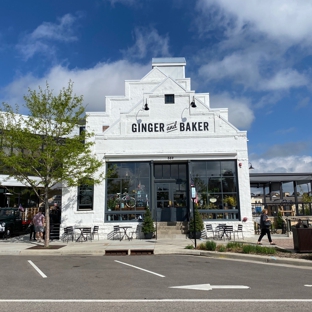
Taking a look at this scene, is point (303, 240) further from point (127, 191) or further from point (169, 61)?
point (169, 61)

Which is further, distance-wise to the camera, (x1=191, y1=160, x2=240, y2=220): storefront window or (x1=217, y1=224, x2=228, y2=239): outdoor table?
(x1=191, y1=160, x2=240, y2=220): storefront window

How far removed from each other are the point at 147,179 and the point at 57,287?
40.1 ft

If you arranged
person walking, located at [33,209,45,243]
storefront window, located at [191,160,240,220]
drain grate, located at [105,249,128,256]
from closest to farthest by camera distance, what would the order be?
drain grate, located at [105,249,128,256]
person walking, located at [33,209,45,243]
storefront window, located at [191,160,240,220]

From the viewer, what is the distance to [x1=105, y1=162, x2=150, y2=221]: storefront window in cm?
1894

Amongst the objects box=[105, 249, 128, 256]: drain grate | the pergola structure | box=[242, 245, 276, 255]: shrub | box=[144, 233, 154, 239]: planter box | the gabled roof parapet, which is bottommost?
box=[105, 249, 128, 256]: drain grate

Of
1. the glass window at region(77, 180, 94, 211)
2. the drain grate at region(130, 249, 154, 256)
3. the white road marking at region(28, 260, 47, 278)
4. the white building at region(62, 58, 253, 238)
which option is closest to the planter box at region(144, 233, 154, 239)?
the white building at region(62, 58, 253, 238)

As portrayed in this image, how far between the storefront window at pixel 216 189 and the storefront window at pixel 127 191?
9.76 ft

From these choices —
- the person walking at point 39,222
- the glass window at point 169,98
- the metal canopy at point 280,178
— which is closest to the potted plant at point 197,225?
the glass window at point 169,98

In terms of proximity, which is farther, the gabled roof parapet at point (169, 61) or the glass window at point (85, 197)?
the gabled roof parapet at point (169, 61)

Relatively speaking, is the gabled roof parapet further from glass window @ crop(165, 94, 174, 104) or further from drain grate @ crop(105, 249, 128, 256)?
drain grate @ crop(105, 249, 128, 256)

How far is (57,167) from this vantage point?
1611 centimetres

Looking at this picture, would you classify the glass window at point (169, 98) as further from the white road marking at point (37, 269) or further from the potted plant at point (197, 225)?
the white road marking at point (37, 269)

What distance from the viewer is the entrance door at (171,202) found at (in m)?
19.2

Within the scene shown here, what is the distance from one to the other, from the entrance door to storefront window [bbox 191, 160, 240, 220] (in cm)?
99
